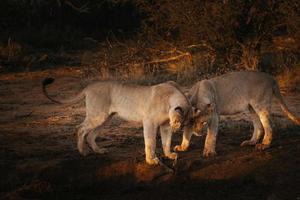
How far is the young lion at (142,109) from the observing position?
7568mm

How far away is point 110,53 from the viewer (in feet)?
50.2

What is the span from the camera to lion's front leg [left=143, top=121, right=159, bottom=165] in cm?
763

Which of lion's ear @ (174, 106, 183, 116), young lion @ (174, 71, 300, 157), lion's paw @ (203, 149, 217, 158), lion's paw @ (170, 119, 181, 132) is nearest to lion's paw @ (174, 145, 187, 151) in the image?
young lion @ (174, 71, 300, 157)

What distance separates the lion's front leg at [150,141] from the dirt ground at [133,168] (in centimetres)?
13

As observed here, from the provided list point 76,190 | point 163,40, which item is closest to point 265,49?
point 163,40

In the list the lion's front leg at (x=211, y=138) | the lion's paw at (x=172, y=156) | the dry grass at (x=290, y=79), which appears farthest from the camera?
the dry grass at (x=290, y=79)

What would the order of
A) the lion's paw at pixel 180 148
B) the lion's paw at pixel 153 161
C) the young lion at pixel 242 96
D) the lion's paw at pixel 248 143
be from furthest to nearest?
the lion's paw at pixel 248 143 → the lion's paw at pixel 180 148 → the young lion at pixel 242 96 → the lion's paw at pixel 153 161

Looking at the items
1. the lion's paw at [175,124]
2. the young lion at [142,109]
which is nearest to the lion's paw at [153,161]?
the young lion at [142,109]

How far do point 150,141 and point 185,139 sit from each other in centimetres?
84

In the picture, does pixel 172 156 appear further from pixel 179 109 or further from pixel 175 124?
pixel 179 109

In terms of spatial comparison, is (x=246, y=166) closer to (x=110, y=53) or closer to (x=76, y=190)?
(x=76, y=190)

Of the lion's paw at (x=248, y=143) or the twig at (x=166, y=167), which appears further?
the lion's paw at (x=248, y=143)

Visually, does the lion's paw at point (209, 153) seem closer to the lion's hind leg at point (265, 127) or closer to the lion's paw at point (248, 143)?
the lion's hind leg at point (265, 127)

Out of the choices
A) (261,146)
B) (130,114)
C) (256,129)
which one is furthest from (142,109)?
(256,129)
